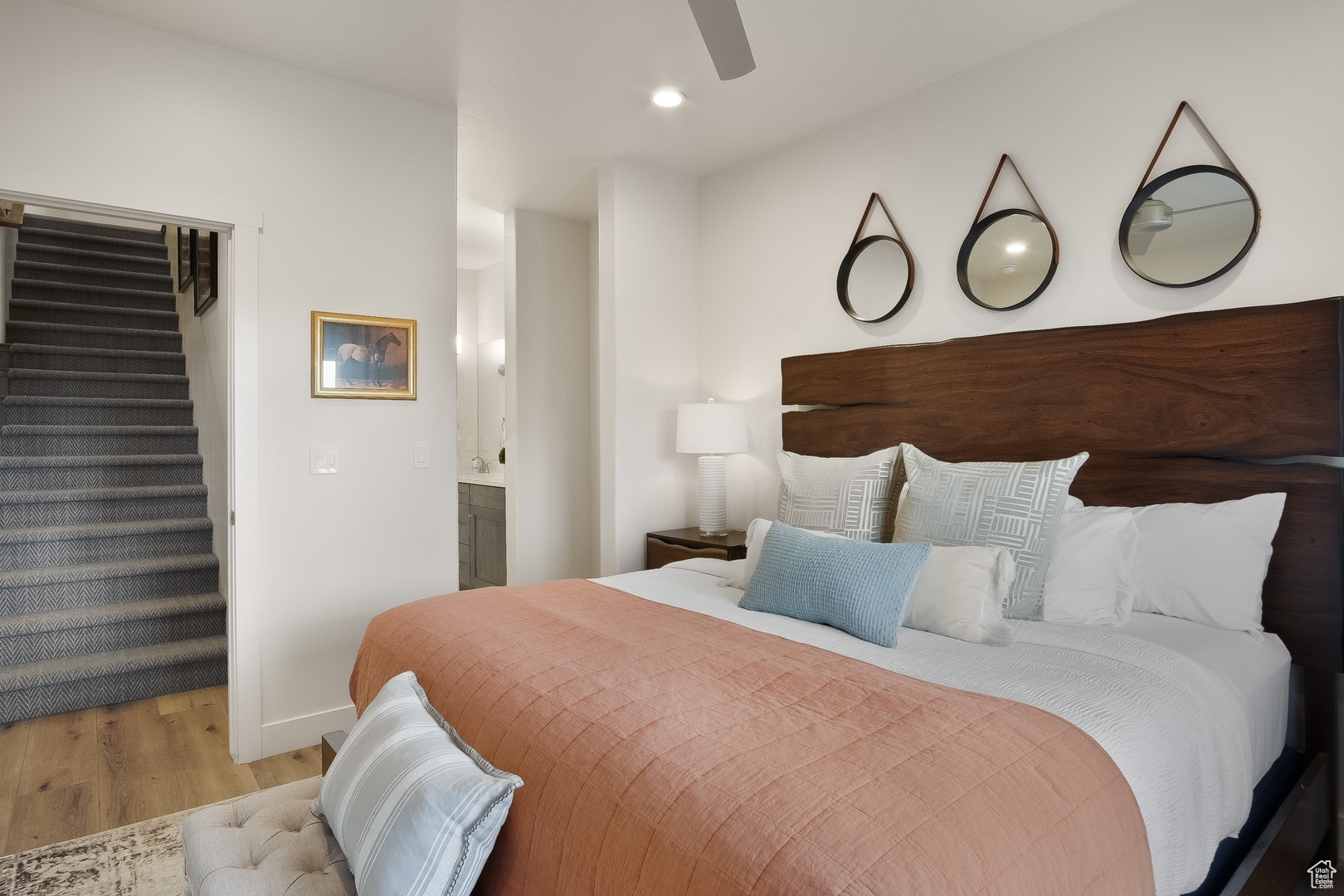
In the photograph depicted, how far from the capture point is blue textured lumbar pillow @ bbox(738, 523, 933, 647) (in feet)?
6.15

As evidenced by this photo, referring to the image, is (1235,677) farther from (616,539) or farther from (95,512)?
(95,512)

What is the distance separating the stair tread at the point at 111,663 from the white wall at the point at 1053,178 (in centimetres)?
273

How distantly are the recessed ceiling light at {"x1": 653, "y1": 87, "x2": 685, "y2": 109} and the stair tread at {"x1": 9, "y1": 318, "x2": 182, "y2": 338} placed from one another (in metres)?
3.86

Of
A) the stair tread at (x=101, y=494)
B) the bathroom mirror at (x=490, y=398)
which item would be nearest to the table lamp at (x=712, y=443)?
the bathroom mirror at (x=490, y=398)

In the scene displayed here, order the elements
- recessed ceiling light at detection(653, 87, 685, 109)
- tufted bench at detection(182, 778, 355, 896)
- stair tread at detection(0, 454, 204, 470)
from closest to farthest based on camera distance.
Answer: tufted bench at detection(182, 778, 355, 896), recessed ceiling light at detection(653, 87, 685, 109), stair tread at detection(0, 454, 204, 470)

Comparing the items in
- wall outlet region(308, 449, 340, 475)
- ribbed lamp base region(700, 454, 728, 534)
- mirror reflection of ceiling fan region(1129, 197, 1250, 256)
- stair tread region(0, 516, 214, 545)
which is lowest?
stair tread region(0, 516, 214, 545)

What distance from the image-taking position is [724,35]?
1905 millimetres

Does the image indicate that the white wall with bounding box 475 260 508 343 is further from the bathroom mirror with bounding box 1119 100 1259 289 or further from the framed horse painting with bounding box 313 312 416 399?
the bathroom mirror with bounding box 1119 100 1259 289

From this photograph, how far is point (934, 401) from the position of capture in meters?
2.91

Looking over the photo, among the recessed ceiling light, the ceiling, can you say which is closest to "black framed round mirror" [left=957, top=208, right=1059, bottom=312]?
the ceiling

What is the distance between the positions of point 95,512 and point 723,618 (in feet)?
12.8

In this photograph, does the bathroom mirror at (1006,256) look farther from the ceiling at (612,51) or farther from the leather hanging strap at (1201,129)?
the ceiling at (612,51)

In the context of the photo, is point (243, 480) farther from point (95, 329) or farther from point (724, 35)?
point (95, 329)

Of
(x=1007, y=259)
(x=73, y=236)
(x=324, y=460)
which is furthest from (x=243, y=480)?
(x=73, y=236)
